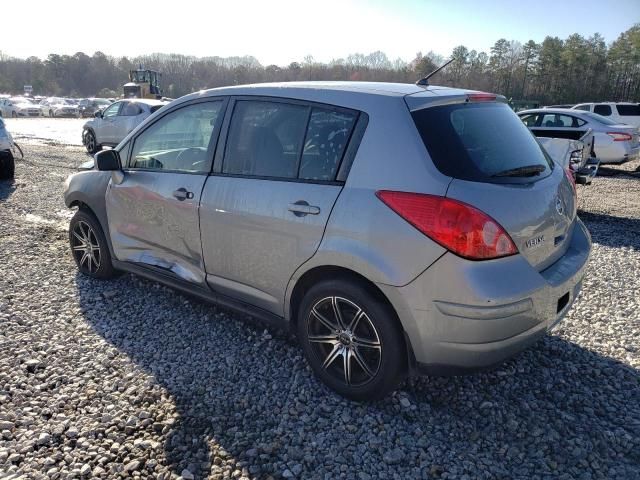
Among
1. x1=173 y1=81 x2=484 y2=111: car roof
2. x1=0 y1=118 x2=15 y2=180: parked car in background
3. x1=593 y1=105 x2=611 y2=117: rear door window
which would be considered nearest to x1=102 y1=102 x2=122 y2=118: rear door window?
x1=0 y1=118 x2=15 y2=180: parked car in background

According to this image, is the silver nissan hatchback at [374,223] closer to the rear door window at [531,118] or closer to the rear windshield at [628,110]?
the rear door window at [531,118]

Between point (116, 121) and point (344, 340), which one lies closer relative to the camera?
point (344, 340)

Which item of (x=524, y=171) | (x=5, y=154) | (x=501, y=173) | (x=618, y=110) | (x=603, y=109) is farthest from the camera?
(x=618, y=110)

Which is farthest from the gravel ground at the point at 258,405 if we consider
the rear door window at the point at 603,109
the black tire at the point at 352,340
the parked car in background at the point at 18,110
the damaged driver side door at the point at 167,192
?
the parked car in background at the point at 18,110

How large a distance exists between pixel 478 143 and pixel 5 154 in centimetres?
1040

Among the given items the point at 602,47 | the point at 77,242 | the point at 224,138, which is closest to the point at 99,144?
the point at 77,242

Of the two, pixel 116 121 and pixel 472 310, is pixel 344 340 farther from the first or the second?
pixel 116 121

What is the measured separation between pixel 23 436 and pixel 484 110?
3177 mm

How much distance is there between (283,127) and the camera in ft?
9.95

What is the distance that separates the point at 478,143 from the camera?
2639 millimetres

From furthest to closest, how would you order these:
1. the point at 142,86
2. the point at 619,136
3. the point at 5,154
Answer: the point at 142,86 < the point at 619,136 < the point at 5,154

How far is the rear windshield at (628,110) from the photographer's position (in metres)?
20.0

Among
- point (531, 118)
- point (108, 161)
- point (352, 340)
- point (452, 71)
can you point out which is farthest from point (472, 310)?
point (452, 71)

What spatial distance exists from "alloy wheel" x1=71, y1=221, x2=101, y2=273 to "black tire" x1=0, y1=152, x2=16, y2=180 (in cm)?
679
